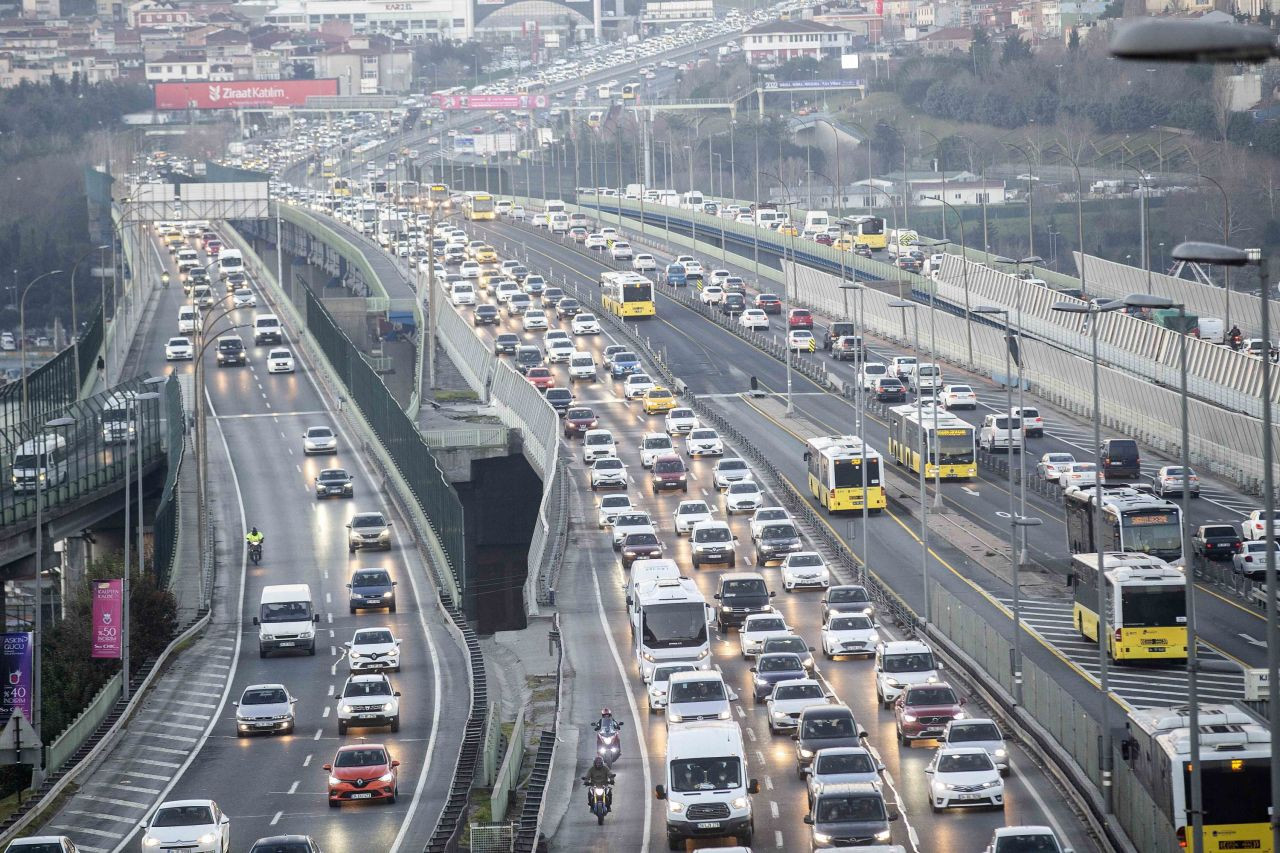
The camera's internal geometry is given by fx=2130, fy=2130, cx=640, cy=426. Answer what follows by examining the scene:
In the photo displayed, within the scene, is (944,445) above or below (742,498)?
above

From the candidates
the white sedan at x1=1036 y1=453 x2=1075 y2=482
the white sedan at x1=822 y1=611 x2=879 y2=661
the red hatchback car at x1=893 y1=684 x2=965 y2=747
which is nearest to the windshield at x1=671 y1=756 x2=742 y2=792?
the red hatchback car at x1=893 y1=684 x2=965 y2=747

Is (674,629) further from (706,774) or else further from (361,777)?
(706,774)

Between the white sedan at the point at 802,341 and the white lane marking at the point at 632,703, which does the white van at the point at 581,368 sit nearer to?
the white sedan at the point at 802,341

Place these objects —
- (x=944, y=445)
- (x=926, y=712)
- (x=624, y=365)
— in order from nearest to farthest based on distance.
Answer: (x=926, y=712), (x=944, y=445), (x=624, y=365)

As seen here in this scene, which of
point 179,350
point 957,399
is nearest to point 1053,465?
point 957,399

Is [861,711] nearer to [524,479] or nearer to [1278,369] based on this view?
[1278,369]

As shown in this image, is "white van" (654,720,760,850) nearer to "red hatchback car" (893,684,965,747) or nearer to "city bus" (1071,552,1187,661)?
"red hatchback car" (893,684,965,747)

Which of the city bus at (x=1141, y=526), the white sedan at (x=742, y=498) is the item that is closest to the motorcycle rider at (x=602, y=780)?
the city bus at (x=1141, y=526)
